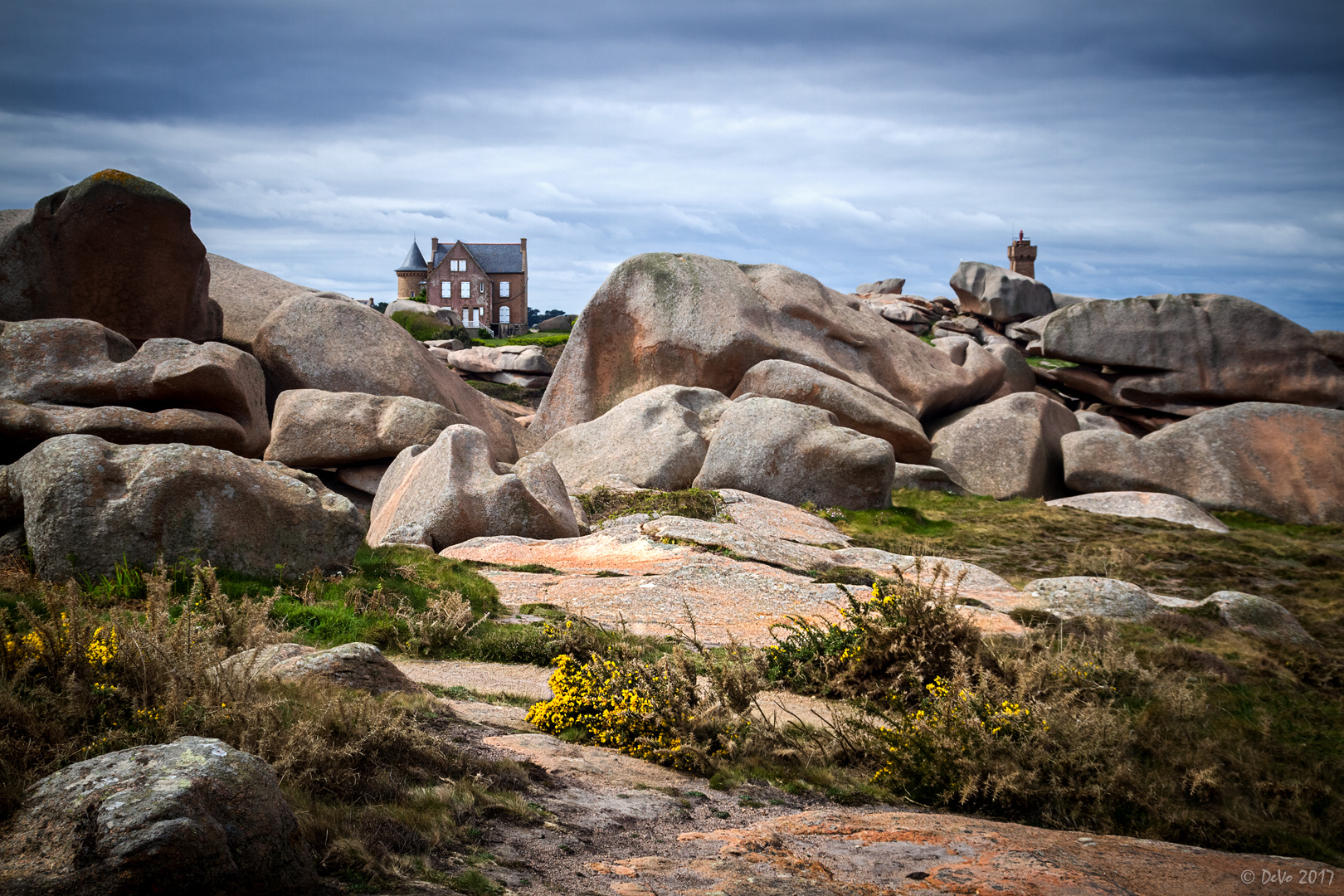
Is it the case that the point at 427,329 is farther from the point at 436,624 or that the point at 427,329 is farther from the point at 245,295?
the point at 436,624

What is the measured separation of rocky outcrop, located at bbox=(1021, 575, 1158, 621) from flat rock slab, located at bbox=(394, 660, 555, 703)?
575 centimetres

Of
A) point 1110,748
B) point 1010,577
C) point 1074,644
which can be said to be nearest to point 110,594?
point 1110,748

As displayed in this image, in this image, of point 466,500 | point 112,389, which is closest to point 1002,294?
point 466,500

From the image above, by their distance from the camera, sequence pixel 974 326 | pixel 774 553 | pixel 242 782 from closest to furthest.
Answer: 1. pixel 242 782
2. pixel 774 553
3. pixel 974 326

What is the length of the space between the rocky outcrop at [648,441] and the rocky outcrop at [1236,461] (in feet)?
30.5

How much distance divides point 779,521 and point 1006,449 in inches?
388

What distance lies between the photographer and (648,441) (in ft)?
65.6

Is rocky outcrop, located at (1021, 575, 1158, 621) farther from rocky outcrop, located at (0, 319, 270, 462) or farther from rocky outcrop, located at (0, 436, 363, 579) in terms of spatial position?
rocky outcrop, located at (0, 319, 270, 462)

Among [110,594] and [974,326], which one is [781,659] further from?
[974,326]

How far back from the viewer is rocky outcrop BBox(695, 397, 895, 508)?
18.5m

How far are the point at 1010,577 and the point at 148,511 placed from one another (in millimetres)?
10968

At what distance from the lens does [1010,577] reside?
13.5 m

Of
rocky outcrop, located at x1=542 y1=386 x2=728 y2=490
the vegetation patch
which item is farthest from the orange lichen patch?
the vegetation patch

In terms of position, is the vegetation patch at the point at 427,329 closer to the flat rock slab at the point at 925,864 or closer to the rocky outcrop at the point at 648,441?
the rocky outcrop at the point at 648,441
